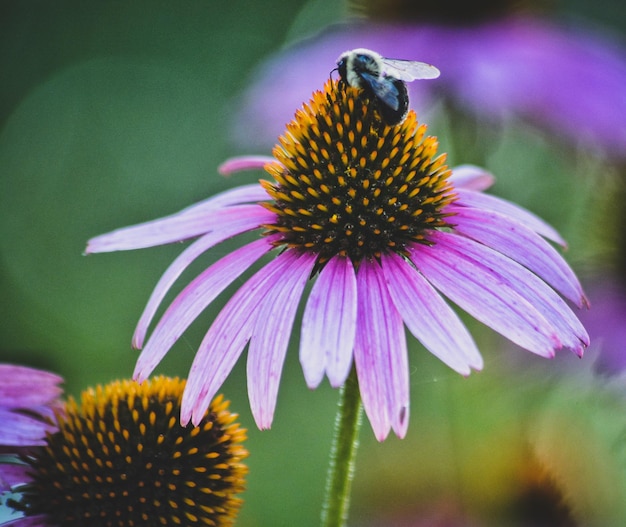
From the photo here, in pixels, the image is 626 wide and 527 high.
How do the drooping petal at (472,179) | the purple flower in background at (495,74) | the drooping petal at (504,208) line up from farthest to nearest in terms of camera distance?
the purple flower in background at (495,74) < the drooping petal at (472,179) < the drooping petal at (504,208)

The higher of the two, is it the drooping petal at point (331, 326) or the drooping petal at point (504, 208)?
the drooping petal at point (504, 208)

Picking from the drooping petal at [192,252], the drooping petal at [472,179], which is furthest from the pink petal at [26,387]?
the drooping petal at [472,179]

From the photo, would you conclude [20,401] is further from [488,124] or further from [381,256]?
[488,124]

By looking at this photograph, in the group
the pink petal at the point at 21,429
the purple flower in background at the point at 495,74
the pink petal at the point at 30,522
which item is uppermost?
the purple flower in background at the point at 495,74

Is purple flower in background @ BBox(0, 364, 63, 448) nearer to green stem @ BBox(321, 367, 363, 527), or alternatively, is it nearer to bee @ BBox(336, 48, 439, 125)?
green stem @ BBox(321, 367, 363, 527)

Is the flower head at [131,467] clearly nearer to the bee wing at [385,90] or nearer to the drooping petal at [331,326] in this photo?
the drooping petal at [331,326]

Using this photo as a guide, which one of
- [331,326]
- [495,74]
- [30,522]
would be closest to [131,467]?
[30,522]
